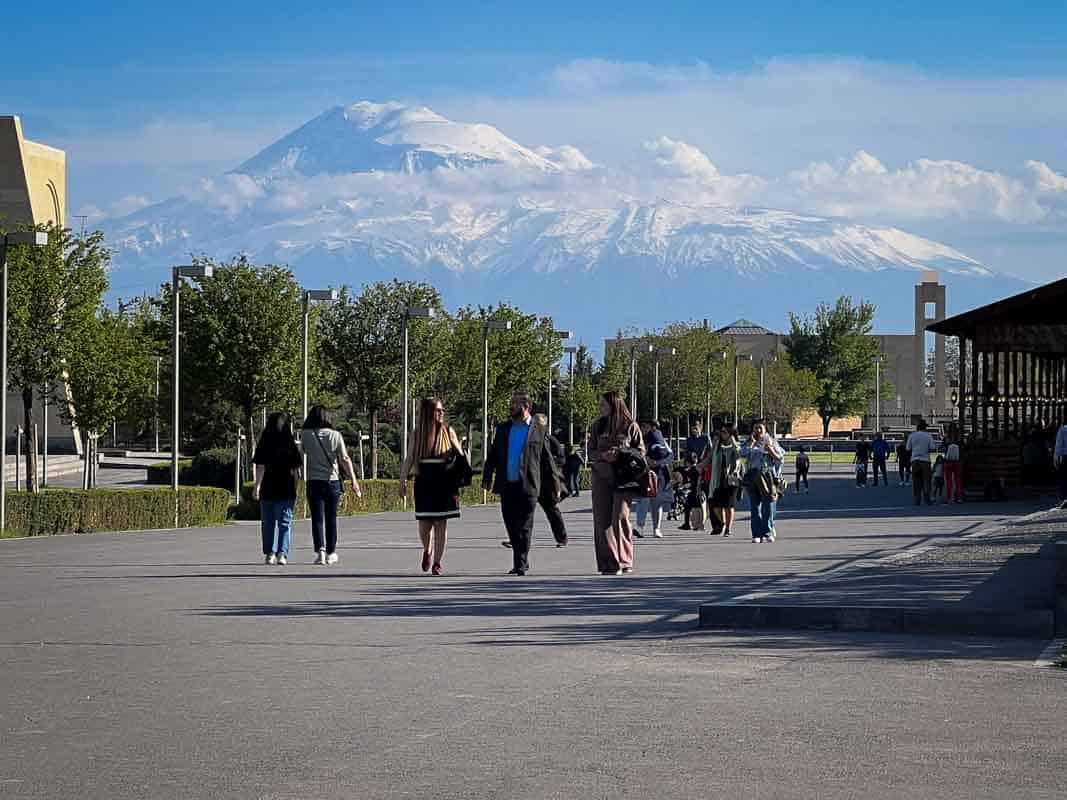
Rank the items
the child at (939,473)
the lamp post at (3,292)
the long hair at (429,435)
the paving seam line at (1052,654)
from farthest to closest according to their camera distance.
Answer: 1. the child at (939,473)
2. the lamp post at (3,292)
3. the long hair at (429,435)
4. the paving seam line at (1052,654)

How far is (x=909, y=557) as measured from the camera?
20641mm

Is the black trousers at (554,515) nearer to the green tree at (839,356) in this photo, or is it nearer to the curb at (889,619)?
the curb at (889,619)

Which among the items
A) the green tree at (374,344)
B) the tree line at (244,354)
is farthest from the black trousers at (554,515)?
the green tree at (374,344)

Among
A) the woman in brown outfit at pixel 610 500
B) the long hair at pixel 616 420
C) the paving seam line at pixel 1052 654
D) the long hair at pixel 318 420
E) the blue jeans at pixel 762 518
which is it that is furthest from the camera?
the blue jeans at pixel 762 518

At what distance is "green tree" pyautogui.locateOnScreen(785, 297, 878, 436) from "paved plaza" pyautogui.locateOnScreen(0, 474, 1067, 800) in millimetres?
119133

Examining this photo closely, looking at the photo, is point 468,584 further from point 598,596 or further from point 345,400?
point 345,400

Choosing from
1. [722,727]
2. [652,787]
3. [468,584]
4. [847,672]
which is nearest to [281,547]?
[468,584]

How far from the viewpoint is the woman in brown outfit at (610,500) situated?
1884 centimetres

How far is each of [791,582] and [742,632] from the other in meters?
4.25

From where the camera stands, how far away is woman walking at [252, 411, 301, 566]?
20766 millimetres

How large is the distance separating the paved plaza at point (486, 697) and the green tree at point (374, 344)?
45.2 m

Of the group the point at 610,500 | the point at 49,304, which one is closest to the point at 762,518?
the point at 610,500

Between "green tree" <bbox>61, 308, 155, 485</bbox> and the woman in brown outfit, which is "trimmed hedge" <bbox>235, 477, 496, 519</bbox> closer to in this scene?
"green tree" <bbox>61, 308, 155, 485</bbox>

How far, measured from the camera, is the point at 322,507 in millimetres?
20922
